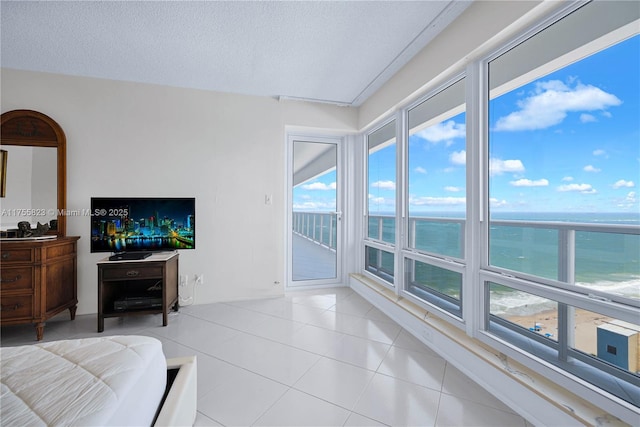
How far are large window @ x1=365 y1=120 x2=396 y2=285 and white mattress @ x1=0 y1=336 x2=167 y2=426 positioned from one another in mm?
2645

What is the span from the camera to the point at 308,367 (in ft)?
6.63

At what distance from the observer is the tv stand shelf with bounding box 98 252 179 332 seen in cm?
263

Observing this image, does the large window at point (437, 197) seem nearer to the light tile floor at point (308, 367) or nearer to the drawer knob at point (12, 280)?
the light tile floor at point (308, 367)

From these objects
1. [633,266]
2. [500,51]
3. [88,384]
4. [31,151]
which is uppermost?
[500,51]

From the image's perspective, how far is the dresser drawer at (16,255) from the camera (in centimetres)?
237

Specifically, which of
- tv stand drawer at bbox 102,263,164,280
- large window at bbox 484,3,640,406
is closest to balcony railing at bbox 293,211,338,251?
tv stand drawer at bbox 102,263,164,280

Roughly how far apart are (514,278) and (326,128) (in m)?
2.88

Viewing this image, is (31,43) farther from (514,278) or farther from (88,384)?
(514,278)

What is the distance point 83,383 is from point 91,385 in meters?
0.03

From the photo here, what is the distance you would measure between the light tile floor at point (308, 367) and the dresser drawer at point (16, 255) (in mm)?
729

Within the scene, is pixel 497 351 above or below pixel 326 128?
below

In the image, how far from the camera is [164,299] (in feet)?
8.98

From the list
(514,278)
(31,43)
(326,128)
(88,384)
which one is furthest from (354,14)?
(31,43)

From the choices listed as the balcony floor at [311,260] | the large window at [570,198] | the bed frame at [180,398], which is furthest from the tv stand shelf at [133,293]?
the large window at [570,198]
